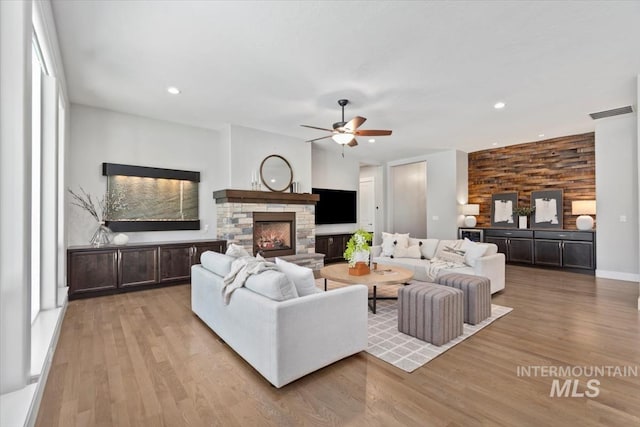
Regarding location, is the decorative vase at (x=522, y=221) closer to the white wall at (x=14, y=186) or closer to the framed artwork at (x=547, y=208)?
the framed artwork at (x=547, y=208)

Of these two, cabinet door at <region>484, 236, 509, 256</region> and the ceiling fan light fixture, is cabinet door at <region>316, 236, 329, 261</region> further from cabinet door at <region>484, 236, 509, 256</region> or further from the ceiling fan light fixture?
cabinet door at <region>484, 236, 509, 256</region>

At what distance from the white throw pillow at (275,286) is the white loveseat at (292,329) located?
0.02 m

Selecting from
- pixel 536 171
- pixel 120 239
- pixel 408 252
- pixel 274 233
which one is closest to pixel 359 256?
pixel 408 252

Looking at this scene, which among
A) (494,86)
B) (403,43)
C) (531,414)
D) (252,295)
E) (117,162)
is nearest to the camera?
(531,414)

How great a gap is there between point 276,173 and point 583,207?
6.16 meters

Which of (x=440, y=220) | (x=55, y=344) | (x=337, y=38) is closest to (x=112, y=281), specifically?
(x=55, y=344)

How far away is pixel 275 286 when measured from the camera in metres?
2.22

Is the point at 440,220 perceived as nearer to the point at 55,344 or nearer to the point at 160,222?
the point at 160,222

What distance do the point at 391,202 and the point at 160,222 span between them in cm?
644

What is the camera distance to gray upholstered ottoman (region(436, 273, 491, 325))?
129 inches

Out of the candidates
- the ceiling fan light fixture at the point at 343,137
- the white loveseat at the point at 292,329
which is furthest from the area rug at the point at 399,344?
the ceiling fan light fixture at the point at 343,137

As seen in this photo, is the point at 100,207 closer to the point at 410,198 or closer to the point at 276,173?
the point at 276,173

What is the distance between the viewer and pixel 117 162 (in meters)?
4.96

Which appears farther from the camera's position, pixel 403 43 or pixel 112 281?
pixel 112 281
